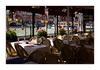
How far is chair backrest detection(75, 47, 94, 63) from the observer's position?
3.62 m

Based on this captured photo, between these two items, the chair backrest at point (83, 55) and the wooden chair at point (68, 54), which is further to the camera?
the wooden chair at point (68, 54)

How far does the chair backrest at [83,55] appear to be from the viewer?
11.9ft

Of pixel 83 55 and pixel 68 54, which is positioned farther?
pixel 68 54

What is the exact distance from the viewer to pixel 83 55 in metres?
3.79

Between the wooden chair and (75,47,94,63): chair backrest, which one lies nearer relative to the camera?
(75,47,94,63): chair backrest

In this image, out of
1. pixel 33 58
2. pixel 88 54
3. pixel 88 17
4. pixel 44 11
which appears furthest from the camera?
pixel 88 17

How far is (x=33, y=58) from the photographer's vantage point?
10.3ft
